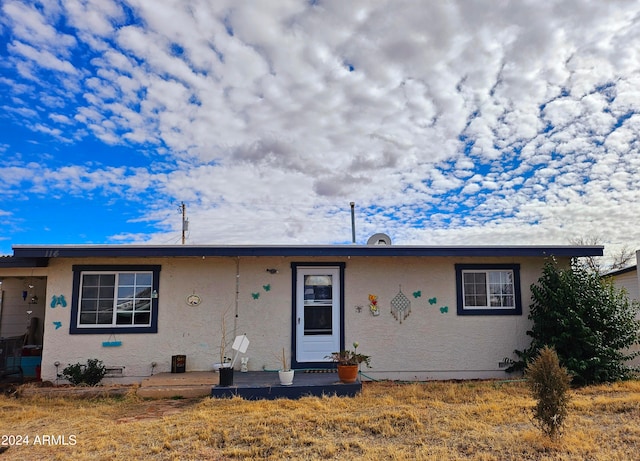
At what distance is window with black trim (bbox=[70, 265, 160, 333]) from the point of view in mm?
9023

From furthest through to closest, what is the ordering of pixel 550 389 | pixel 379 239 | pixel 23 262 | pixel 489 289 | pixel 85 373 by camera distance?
pixel 379 239 → pixel 489 289 → pixel 23 262 → pixel 85 373 → pixel 550 389

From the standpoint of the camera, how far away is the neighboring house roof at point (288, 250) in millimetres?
8586

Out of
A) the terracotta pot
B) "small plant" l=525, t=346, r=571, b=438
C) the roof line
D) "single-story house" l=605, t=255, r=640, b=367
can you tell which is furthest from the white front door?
"single-story house" l=605, t=255, r=640, b=367

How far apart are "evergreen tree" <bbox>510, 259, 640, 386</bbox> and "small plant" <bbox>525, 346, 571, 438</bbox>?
3.64 meters

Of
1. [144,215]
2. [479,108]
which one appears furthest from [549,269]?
[144,215]

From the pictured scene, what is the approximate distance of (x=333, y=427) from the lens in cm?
603

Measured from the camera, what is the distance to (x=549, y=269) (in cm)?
938

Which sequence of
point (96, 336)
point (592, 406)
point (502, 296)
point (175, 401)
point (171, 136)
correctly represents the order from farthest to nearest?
1. point (171, 136)
2. point (502, 296)
3. point (96, 336)
4. point (175, 401)
5. point (592, 406)

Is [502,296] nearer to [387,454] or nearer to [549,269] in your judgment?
[549,269]

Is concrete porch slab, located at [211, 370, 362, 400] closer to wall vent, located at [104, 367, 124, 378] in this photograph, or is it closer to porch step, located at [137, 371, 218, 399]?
porch step, located at [137, 371, 218, 399]

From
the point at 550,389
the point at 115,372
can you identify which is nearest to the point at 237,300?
the point at 115,372

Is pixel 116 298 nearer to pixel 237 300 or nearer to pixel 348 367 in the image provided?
pixel 237 300

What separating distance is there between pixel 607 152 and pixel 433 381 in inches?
272

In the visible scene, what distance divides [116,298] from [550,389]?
7660 mm
